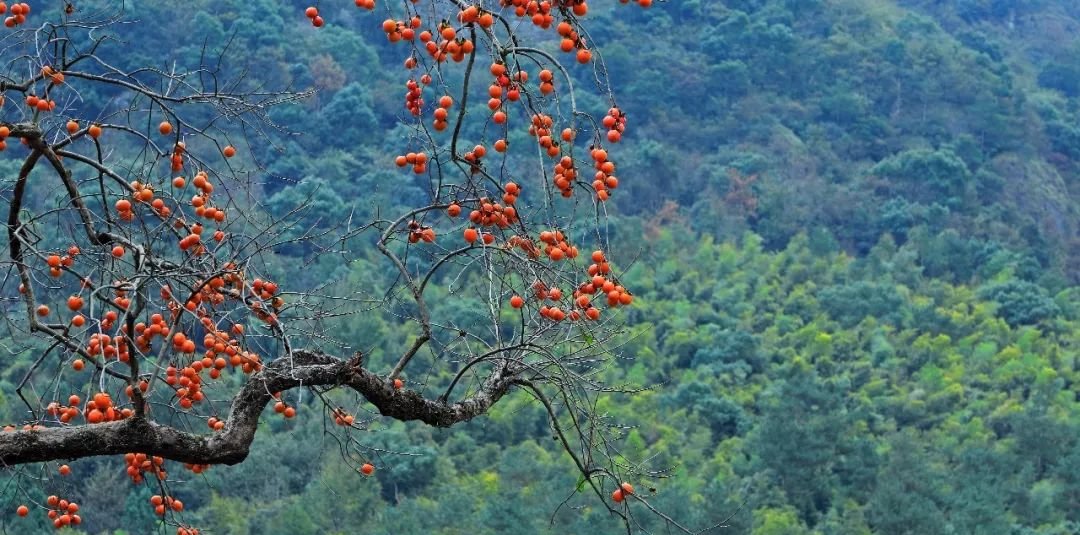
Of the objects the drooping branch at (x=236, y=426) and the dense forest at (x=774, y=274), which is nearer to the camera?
the drooping branch at (x=236, y=426)

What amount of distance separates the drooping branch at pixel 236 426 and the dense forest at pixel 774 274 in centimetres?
789

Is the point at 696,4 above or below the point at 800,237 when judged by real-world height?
above

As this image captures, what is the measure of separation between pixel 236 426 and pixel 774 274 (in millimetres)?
29649

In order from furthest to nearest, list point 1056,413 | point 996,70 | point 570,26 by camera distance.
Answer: point 996,70, point 1056,413, point 570,26

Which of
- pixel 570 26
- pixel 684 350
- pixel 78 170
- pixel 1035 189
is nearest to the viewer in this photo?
pixel 570 26

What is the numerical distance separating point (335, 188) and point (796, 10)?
19529 mm

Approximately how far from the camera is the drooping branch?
3.56m

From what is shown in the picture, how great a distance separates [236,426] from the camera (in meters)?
3.70

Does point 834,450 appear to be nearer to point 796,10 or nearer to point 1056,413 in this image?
point 1056,413

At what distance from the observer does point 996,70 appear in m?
42.6

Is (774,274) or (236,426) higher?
(236,426)

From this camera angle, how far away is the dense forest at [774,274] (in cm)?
2217

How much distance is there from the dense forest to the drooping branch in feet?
25.9

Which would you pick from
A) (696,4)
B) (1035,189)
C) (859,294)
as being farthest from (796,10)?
(859,294)
